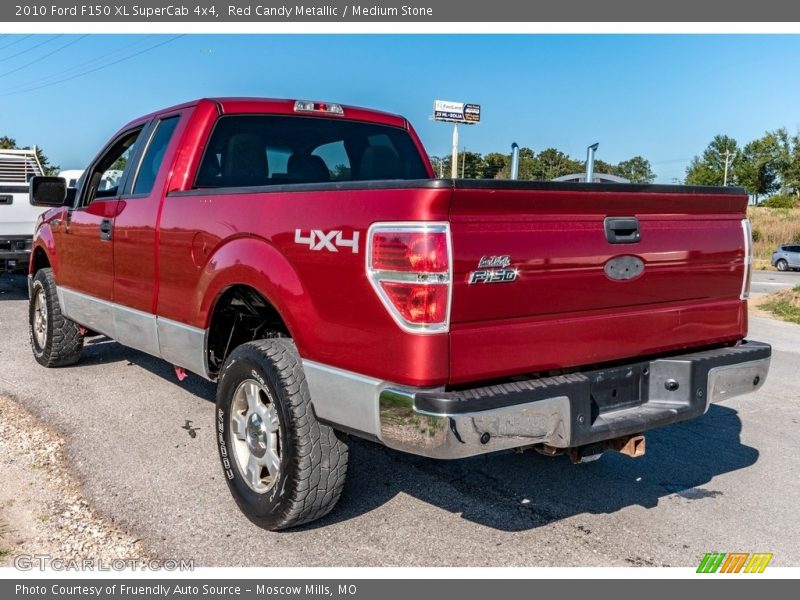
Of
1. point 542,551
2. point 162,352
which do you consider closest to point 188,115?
point 162,352

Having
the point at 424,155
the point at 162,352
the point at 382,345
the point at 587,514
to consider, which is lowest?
the point at 587,514

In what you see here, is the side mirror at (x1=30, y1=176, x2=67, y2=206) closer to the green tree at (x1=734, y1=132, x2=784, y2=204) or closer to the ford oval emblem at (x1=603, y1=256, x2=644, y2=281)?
the ford oval emblem at (x1=603, y1=256, x2=644, y2=281)

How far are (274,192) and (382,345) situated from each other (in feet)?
3.26

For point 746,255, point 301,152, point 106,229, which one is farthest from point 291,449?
point 106,229

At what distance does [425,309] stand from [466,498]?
161cm

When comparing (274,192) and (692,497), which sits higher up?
(274,192)

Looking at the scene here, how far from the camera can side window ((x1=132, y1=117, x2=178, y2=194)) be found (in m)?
4.71

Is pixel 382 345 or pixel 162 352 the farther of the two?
pixel 162 352

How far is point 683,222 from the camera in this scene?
3377mm

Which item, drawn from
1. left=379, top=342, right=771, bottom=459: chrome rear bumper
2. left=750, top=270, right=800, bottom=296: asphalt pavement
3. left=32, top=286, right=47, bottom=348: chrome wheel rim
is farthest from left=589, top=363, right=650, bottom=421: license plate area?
left=750, top=270, right=800, bottom=296: asphalt pavement

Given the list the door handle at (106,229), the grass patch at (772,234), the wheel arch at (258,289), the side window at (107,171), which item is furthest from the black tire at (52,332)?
the grass patch at (772,234)

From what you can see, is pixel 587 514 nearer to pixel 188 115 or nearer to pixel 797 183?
→ pixel 188 115

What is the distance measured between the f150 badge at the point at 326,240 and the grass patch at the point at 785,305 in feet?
36.3

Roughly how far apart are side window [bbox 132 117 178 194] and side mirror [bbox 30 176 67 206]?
1.41 metres
